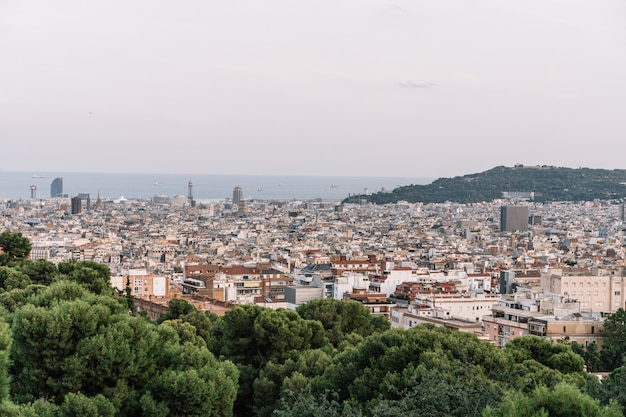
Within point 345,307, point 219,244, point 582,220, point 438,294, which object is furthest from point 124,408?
point 582,220

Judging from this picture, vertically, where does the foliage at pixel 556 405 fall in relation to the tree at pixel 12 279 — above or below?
above

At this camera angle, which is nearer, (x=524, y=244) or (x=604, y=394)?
(x=604, y=394)

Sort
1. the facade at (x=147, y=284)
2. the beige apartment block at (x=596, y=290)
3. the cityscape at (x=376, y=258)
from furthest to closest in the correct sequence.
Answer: the facade at (x=147, y=284) → the beige apartment block at (x=596, y=290) → the cityscape at (x=376, y=258)

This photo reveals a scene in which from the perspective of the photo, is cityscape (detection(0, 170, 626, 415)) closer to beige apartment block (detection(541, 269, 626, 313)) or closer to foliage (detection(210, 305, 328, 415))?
beige apartment block (detection(541, 269, 626, 313))


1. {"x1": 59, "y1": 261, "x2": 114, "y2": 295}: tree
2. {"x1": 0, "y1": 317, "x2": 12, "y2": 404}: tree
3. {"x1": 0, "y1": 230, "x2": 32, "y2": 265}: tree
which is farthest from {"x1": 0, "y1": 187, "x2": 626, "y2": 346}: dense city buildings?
{"x1": 0, "y1": 317, "x2": 12, "y2": 404}: tree

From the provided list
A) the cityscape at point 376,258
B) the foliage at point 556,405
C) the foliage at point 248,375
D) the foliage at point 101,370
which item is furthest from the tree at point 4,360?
the cityscape at point 376,258

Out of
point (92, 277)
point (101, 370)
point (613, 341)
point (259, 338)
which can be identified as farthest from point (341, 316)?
point (101, 370)

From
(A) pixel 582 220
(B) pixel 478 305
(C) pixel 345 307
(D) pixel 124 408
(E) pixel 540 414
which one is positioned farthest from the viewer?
(A) pixel 582 220

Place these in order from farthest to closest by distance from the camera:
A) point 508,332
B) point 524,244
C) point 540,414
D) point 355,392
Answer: point 524,244, point 508,332, point 355,392, point 540,414

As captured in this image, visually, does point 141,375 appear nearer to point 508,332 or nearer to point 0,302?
point 0,302

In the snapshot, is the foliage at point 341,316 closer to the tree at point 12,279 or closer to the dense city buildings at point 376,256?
the dense city buildings at point 376,256
